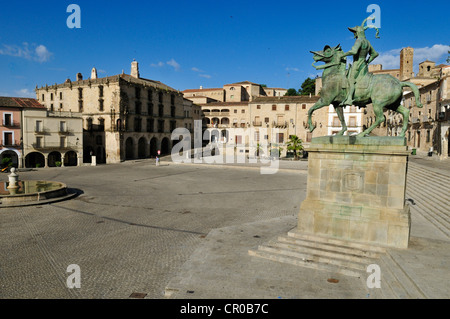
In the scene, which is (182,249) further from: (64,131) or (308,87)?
(308,87)

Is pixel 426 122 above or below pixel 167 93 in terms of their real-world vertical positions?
below

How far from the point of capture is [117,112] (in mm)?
45938

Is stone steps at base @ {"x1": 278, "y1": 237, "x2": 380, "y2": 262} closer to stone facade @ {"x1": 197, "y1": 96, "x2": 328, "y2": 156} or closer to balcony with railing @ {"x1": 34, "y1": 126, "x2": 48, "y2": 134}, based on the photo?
balcony with railing @ {"x1": 34, "y1": 126, "x2": 48, "y2": 134}

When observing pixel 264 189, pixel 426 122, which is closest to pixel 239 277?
pixel 264 189

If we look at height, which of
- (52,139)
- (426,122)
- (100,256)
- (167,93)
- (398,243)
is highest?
(167,93)

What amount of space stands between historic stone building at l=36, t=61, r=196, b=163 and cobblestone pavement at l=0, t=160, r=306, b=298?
26.0 meters

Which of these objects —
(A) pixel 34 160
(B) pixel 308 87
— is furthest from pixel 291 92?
(A) pixel 34 160

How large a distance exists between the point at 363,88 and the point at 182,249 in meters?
7.97

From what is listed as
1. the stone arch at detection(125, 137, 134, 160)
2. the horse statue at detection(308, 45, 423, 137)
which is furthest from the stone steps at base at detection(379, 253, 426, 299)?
the stone arch at detection(125, 137, 134, 160)

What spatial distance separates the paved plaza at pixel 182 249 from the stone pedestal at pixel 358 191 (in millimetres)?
963

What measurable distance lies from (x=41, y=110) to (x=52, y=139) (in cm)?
406

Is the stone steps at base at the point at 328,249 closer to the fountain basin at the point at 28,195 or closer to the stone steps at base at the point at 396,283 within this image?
the stone steps at base at the point at 396,283
